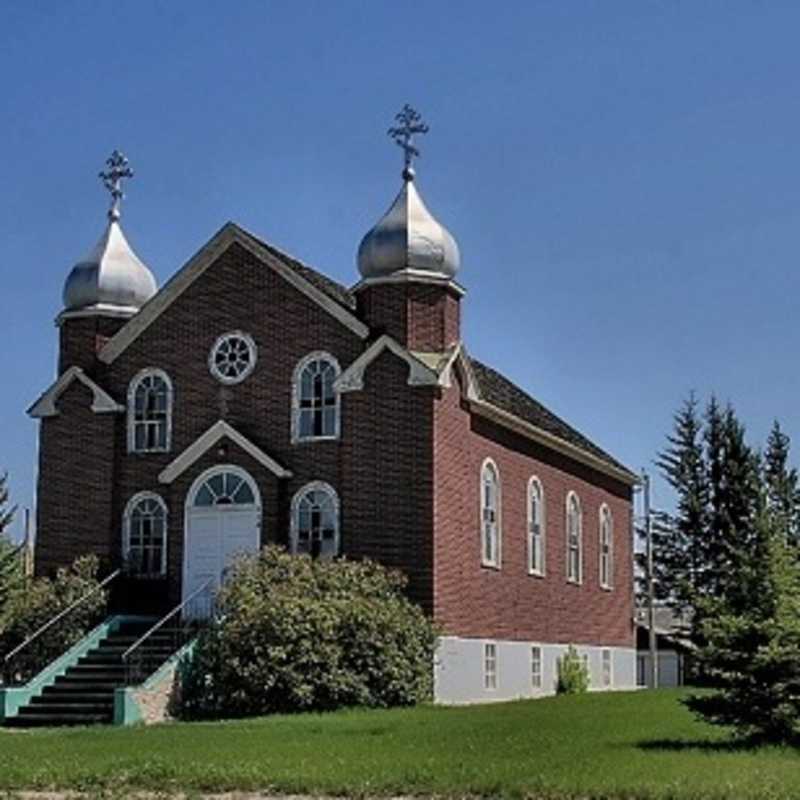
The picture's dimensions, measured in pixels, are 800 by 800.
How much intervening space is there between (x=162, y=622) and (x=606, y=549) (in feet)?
53.7

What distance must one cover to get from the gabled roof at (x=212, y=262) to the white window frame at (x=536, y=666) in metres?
9.26

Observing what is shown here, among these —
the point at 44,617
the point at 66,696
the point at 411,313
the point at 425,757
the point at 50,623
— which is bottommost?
the point at 425,757

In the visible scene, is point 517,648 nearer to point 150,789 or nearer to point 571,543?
point 571,543

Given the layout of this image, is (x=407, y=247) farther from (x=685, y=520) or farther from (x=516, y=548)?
(x=685, y=520)

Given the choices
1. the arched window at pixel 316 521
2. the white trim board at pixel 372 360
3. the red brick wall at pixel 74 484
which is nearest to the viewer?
the white trim board at pixel 372 360

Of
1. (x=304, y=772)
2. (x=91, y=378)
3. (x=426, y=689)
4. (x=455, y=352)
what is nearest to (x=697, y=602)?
(x=304, y=772)

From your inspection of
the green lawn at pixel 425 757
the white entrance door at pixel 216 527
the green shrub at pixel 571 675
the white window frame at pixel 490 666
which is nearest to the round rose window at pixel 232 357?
the white entrance door at pixel 216 527

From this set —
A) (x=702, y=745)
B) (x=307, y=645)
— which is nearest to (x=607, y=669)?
(x=307, y=645)

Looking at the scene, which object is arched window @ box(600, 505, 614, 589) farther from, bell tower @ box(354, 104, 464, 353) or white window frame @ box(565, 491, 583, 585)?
bell tower @ box(354, 104, 464, 353)

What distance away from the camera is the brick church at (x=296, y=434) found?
98.0 ft

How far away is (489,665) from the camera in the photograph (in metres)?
32.2

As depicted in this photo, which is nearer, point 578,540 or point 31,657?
point 31,657

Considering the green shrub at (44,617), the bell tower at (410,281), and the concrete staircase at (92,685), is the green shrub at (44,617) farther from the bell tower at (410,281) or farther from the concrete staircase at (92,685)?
the bell tower at (410,281)

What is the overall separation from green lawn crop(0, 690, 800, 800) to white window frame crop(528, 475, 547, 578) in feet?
36.9
